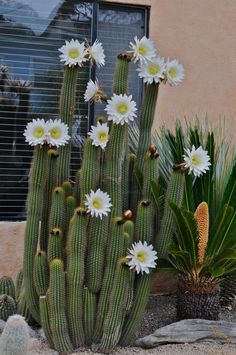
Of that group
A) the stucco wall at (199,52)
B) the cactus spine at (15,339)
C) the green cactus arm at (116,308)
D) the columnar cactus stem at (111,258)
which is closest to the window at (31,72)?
the stucco wall at (199,52)

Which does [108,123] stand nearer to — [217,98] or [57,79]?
[57,79]

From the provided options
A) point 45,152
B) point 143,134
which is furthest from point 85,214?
point 143,134

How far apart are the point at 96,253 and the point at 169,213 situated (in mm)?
646

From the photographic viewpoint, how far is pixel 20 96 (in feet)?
20.4

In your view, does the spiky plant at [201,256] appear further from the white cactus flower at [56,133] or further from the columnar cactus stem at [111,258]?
the white cactus flower at [56,133]

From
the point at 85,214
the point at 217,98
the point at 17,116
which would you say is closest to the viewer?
the point at 85,214

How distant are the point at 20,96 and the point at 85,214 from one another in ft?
7.75

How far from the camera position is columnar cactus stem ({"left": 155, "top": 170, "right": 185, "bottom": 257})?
14.9 ft

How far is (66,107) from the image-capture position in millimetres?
4695

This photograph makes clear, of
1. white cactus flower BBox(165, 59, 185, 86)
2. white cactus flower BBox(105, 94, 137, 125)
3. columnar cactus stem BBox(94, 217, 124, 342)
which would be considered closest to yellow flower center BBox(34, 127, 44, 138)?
white cactus flower BBox(105, 94, 137, 125)

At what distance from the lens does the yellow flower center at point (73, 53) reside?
4.57 metres

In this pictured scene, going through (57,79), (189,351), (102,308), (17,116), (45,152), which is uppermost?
(57,79)

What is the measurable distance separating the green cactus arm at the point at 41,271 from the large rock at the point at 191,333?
0.88 m

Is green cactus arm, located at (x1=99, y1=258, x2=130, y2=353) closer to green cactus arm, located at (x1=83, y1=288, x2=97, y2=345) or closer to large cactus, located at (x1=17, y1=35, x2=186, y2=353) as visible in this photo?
large cactus, located at (x1=17, y1=35, x2=186, y2=353)
